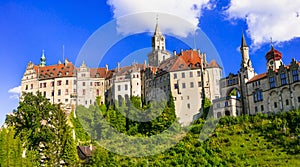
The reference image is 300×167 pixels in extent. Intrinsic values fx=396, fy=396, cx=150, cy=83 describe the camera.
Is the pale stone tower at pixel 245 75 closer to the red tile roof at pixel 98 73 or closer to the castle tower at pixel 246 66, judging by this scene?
the castle tower at pixel 246 66

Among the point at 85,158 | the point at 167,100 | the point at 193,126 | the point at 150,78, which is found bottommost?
the point at 85,158

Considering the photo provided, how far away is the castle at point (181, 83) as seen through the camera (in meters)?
65.5

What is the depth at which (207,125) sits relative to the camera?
64312 millimetres

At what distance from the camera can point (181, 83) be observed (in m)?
74.9

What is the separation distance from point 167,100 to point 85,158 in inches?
909

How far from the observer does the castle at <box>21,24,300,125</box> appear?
65.5 metres

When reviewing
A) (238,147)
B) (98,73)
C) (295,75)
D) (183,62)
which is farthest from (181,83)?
(238,147)

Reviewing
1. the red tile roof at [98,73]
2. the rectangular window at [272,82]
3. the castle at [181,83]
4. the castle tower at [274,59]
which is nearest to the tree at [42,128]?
the castle at [181,83]

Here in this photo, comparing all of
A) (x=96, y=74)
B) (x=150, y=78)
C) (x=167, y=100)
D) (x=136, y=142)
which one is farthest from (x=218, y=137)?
(x=96, y=74)

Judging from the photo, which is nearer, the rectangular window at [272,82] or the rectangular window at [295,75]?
the rectangular window at [295,75]

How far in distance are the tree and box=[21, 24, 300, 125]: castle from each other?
21.7 metres

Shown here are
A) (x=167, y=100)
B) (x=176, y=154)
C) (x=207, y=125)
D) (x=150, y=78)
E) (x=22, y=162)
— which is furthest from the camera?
(x=150, y=78)

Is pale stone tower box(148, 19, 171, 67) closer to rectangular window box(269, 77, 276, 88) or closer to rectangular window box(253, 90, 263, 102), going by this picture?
rectangular window box(253, 90, 263, 102)

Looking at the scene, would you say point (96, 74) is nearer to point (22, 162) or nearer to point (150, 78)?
point (150, 78)
